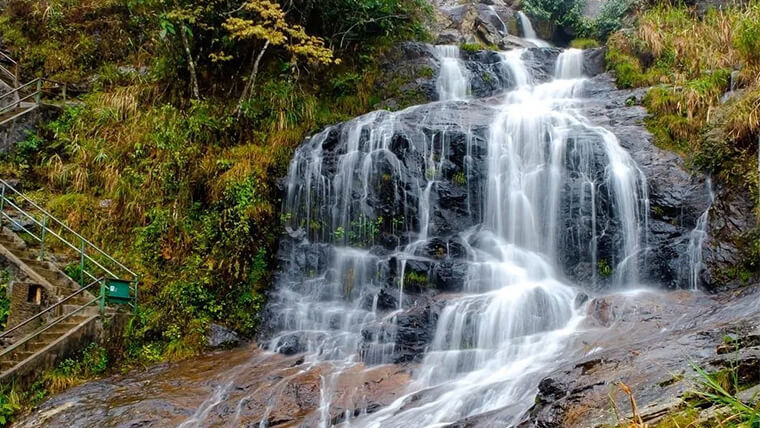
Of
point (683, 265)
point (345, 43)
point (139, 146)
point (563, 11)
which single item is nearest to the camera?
point (683, 265)

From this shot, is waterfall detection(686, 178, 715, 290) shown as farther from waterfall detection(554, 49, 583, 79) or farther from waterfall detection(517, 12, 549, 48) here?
waterfall detection(517, 12, 549, 48)

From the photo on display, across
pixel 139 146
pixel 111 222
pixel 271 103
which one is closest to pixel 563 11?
pixel 271 103

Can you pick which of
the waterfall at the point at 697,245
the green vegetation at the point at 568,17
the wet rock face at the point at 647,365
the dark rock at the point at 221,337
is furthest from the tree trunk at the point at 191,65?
the green vegetation at the point at 568,17

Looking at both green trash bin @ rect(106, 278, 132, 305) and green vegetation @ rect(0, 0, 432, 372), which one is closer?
green trash bin @ rect(106, 278, 132, 305)

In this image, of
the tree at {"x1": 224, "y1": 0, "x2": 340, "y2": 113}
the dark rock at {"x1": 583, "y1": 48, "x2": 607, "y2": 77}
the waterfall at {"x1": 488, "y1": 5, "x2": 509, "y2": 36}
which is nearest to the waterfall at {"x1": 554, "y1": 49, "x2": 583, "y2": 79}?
the dark rock at {"x1": 583, "y1": 48, "x2": 607, "y2": 77}

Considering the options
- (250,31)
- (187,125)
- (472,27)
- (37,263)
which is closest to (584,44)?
(472,27)

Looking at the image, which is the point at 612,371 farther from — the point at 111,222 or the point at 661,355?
the point at 111,222

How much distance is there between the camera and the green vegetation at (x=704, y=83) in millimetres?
8477

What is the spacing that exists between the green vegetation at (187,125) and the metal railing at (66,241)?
0.26 metres

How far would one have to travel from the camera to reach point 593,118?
432 inches

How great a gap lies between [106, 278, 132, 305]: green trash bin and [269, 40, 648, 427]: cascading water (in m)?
2.48

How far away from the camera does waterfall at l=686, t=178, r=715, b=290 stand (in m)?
8.11

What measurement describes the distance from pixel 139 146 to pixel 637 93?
10.6 meters

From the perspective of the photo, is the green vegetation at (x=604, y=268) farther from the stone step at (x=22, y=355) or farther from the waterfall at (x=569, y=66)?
the stone step at (x=22, y=355)
